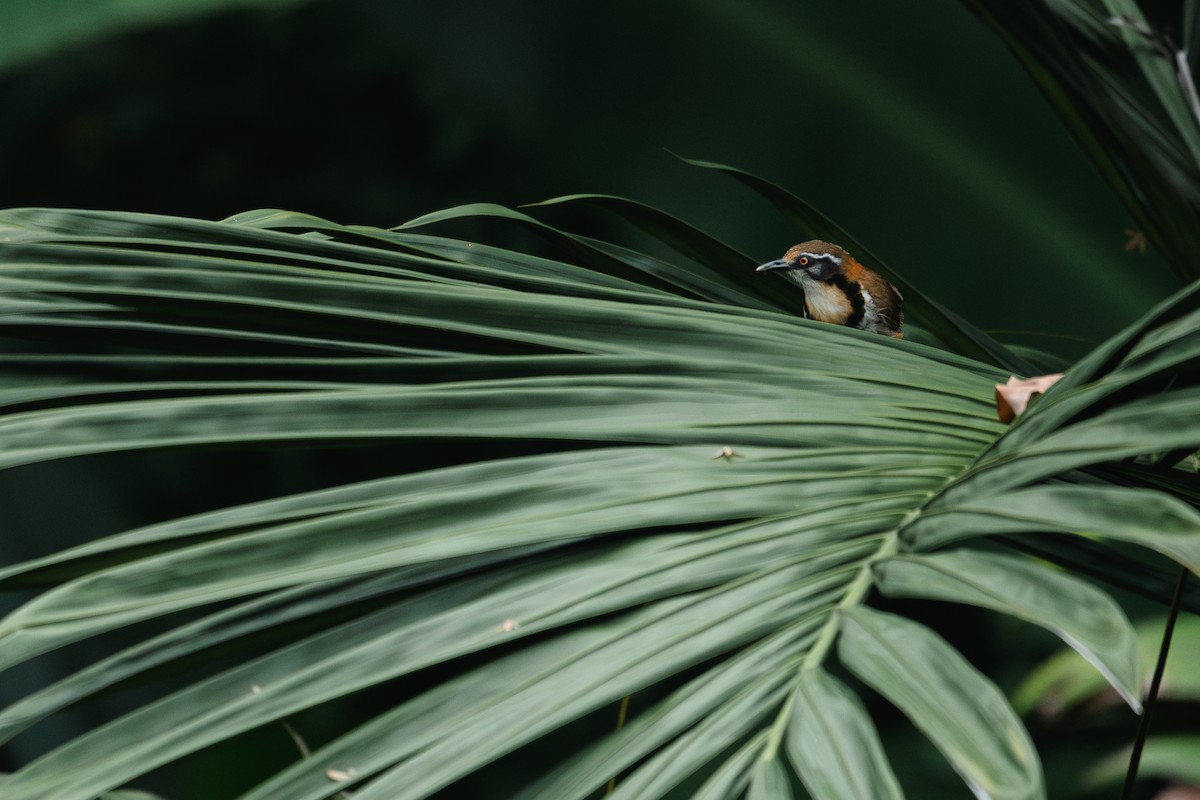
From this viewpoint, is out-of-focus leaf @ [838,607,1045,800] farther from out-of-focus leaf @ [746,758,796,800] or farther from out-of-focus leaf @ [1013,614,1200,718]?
out-of-focus leaf @ [1013,614,1200,718]

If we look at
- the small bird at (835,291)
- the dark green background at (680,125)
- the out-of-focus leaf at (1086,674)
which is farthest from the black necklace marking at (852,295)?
the out-of-focus leaf at (1086,674)

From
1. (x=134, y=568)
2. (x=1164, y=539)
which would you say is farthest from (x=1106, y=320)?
(x=134, y=568)

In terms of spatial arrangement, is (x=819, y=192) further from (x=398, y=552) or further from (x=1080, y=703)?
(x=398, y=552)

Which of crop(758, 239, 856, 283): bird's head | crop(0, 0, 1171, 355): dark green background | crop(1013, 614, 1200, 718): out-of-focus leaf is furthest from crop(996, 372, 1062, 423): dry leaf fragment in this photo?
crop(0, 0, 1171, 355): dark green background

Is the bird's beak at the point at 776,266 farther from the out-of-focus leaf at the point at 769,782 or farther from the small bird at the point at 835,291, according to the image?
the out-of-focus leaf at the point at 769,782

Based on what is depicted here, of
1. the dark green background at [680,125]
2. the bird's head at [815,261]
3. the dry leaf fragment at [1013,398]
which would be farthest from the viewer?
the dark green background at [680,125]
